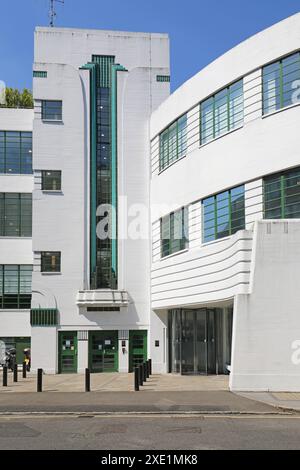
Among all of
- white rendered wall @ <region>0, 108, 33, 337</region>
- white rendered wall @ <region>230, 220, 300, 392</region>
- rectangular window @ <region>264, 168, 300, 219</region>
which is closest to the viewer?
white rendered wall @ <region>230, 220, 300, 392</region>

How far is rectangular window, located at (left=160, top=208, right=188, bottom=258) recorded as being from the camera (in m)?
27.3

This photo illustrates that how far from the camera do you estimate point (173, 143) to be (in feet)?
96.8

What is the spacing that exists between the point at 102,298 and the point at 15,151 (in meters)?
10.1

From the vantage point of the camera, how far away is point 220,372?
91.3 ft

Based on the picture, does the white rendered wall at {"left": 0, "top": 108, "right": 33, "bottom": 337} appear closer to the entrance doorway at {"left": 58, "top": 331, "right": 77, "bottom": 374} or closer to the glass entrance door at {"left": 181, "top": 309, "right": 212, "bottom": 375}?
the entrance doorway at {"left": 58, "top": 331, "right": 77, "bottom": 374}

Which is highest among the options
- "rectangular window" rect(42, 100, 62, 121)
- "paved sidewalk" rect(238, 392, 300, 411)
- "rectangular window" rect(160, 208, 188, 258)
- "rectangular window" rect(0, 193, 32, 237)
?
"rectangular window" rect(42, 100, 62, 121)

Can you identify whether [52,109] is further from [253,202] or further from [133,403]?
[133,403]

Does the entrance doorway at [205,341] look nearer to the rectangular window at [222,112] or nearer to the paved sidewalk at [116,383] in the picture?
the paved sidewalk at [116,383]

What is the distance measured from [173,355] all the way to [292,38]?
1538 centimetres

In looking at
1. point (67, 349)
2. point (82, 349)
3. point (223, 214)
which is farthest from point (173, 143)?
point (67, 349)

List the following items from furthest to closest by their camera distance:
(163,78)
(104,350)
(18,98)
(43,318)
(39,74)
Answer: (18,98) → (163,78) → (39,74) → (104,350) → (43,318)

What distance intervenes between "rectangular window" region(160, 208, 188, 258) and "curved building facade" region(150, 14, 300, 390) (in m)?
0.05

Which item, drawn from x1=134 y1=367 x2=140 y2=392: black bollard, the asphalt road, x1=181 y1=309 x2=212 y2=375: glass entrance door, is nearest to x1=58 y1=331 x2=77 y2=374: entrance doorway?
x1=181 y1=309 x2=212 y2=375: glass entrance door
